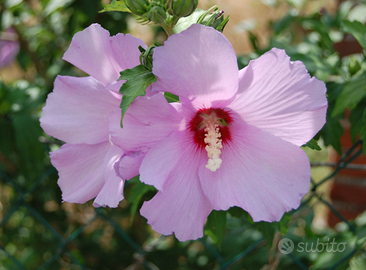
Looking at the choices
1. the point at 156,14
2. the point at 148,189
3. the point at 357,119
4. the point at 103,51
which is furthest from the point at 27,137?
the point at 357,119

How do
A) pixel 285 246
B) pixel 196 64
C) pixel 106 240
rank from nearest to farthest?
pixel 196 64, pixel 285 246, pixel 106 240

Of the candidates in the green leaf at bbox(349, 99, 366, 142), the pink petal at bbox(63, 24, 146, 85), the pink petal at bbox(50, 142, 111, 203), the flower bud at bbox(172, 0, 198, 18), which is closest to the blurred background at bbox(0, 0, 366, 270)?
the green leaf at bbox(349, 99, 366, 142)

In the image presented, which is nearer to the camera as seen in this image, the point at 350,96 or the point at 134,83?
the point at 134,83

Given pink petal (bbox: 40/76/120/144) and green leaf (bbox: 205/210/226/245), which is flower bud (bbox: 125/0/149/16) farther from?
green leaf (bbox: 205/210/226/245)

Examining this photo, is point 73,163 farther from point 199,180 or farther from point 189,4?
point 189,4

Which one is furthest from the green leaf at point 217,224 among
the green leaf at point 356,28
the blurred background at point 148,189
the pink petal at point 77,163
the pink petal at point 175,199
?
the green leaf at point 356,28

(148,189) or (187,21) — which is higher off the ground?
(187,21)

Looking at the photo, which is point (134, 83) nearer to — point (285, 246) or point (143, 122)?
point (143, 122)
